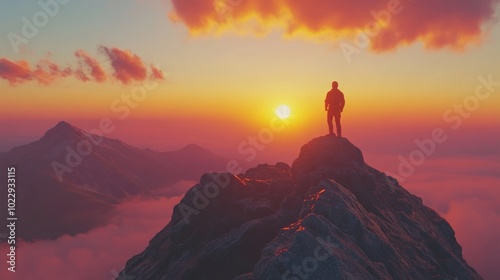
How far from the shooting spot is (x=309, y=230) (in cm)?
2264

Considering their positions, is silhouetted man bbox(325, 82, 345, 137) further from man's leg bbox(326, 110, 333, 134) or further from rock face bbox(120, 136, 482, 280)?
rock face bbox(120, 136, 482, 280)

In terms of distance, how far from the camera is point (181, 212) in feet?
145

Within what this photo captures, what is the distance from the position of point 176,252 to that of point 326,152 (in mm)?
17972

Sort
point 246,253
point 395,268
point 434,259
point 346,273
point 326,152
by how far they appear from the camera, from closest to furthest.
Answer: point 346,273 → point 395,268 → point 246,253 → point 434,259 → point 326,152

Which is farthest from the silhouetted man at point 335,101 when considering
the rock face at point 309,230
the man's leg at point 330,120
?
the rock face at point 309,230

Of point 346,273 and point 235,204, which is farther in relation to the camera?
point 235,204

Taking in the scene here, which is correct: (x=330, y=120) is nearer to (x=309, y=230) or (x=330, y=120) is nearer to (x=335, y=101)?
(x=335, y=101)

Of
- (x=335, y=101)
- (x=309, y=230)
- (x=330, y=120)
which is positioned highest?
(x=335, y=101)

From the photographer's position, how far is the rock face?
21453 mm

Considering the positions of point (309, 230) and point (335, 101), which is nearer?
point (309, 230)

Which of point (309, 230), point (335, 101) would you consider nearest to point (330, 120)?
point (335, 101)

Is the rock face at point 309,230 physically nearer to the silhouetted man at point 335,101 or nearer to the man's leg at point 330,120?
the man's leg at point 330,120

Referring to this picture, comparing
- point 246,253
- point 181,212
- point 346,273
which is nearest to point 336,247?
point 346,273

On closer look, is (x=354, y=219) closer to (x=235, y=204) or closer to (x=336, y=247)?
(x=336, y=247)
